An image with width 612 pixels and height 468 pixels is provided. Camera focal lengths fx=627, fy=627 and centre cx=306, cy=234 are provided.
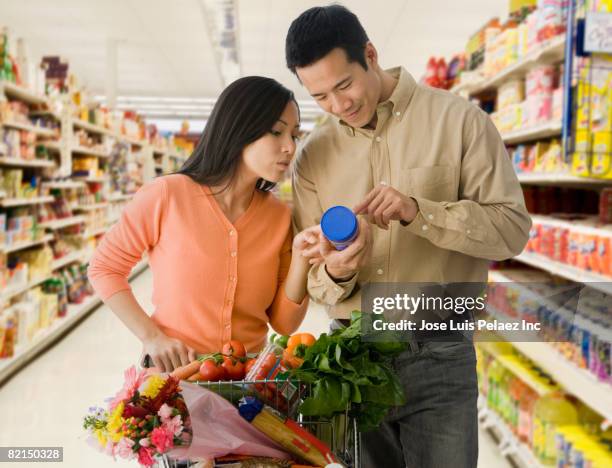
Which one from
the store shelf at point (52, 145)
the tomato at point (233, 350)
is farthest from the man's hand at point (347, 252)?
the store shelf at point (52, 145)

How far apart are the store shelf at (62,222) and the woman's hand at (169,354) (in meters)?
4.89

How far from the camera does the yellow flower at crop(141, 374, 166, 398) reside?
3.59ft

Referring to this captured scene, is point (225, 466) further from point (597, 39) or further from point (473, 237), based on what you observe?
point (597, 39)

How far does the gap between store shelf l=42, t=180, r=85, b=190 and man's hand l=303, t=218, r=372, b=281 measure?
5.37 m

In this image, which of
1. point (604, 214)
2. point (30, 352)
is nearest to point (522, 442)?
point (604, 214)

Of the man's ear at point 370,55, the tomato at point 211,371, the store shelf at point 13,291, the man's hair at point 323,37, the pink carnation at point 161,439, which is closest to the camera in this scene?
the pink carnation at point 161,439

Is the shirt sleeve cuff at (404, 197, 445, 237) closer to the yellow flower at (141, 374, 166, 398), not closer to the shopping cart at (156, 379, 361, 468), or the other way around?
the shopping cart at (156, 379, 361, 468)

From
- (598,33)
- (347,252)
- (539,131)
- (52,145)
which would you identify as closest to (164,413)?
(347,252)

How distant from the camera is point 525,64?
3.46 m

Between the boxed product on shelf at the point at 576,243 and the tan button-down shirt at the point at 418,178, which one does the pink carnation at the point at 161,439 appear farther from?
the boxed product on shelf at the point at 576,243

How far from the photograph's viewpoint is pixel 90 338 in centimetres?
642

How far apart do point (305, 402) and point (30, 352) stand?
16.7 feet

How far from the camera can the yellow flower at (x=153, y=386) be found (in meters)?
1.10

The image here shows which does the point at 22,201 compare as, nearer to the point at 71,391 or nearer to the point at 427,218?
the point at 71,391
